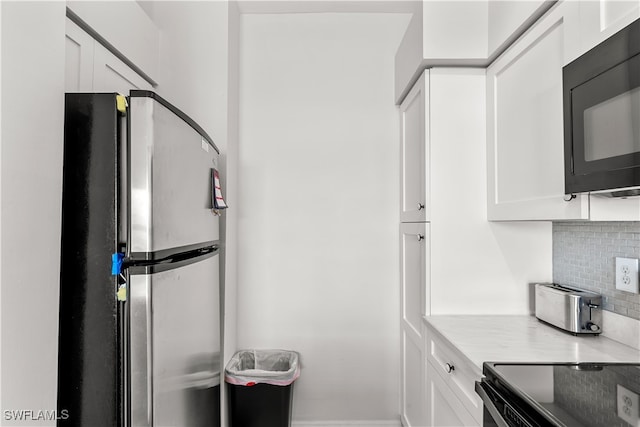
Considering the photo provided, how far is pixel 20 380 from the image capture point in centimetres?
84

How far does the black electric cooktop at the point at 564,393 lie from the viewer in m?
0.76

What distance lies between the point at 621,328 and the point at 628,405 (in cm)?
68

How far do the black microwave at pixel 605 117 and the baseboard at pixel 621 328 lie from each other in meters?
0.58

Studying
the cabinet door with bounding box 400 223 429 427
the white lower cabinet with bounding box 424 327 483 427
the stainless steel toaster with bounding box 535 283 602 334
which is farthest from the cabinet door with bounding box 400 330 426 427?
the stainless steel toaster with bounding box 535 283 602 334

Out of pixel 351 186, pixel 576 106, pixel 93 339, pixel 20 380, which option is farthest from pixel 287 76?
pixel 20 380

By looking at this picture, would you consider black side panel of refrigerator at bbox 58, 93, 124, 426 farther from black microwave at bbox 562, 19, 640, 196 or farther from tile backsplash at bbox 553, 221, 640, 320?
tile backsplash at bbox 553, 221, 640, 320

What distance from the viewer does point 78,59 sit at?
1399 mm

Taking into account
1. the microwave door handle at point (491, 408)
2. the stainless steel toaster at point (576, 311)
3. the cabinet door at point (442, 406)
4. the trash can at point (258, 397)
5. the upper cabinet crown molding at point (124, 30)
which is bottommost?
the trash can at point (258, 397)

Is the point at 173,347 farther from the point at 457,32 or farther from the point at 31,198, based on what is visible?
the point at 457,32

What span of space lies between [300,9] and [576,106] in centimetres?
183

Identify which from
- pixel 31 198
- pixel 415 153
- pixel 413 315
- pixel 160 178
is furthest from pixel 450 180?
pixel 31 198

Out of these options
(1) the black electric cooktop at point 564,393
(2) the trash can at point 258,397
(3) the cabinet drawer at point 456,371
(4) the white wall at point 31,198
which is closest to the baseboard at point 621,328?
(1) the black electric cooktop at point 564,393

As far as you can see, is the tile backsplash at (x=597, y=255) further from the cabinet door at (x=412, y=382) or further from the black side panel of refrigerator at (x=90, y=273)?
the black side panel of refrigerator at (x=90, y=273)

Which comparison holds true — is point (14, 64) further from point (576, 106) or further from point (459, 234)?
point (459, 234)
